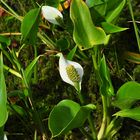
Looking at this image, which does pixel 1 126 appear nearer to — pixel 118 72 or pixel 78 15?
pixel 78 15

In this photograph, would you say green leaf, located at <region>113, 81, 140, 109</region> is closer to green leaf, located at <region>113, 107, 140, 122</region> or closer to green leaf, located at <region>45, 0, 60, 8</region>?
green leaf, located at <region>113, 107, 140, 122</region>

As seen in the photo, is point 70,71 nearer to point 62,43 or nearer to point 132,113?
point 132,113

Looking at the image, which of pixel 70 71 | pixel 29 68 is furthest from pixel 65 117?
pixel 29 68

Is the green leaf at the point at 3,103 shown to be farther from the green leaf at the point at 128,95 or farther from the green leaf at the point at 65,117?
the green leaf at the point at 128,95

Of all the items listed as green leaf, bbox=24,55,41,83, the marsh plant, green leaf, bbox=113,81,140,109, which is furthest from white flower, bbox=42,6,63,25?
green leaf, bbox=113,81,140,109

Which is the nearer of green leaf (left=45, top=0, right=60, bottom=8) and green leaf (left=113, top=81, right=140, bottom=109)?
green leaf (left=113, top=81, right=140, bottom=109)

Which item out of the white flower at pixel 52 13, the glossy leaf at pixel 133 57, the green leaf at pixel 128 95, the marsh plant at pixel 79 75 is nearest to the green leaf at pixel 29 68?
the marsh plant at pixel 79 75
